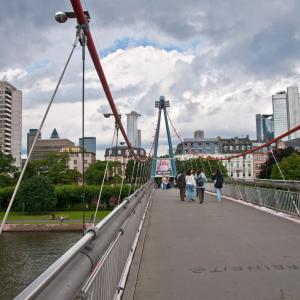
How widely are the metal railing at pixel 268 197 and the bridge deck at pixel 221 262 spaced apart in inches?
65.8

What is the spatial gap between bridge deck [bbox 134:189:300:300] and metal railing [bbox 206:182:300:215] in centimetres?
167

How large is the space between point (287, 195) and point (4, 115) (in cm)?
756

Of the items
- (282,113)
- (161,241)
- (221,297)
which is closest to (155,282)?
(221,297)

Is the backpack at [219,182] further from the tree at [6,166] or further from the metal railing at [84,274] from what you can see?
the tree at [6,166]

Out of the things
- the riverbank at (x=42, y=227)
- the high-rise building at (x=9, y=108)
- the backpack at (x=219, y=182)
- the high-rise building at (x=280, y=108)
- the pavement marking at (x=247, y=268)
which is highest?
the high-rise building at (x=280, y=108)

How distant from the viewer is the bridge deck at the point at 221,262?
156 inches

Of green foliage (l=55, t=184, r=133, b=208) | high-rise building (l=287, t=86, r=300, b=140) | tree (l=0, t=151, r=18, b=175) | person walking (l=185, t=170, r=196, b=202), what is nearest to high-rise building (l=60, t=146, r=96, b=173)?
green foliage (l=55, t=184, r=133, b=208)

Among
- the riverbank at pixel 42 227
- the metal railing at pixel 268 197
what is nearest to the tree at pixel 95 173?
the riverbank at pixel 42 227

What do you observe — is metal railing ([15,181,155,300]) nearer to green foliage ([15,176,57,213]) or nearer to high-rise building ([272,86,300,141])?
high-rise building ([272,86,300,141])

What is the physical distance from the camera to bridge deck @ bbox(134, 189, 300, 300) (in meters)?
3.97

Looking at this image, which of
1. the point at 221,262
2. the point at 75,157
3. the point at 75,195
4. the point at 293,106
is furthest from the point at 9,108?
the point at 75,157

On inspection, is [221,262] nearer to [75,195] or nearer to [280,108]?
[280,108]

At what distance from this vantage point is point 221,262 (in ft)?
17.0

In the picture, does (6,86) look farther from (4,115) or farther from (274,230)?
(274,230)
